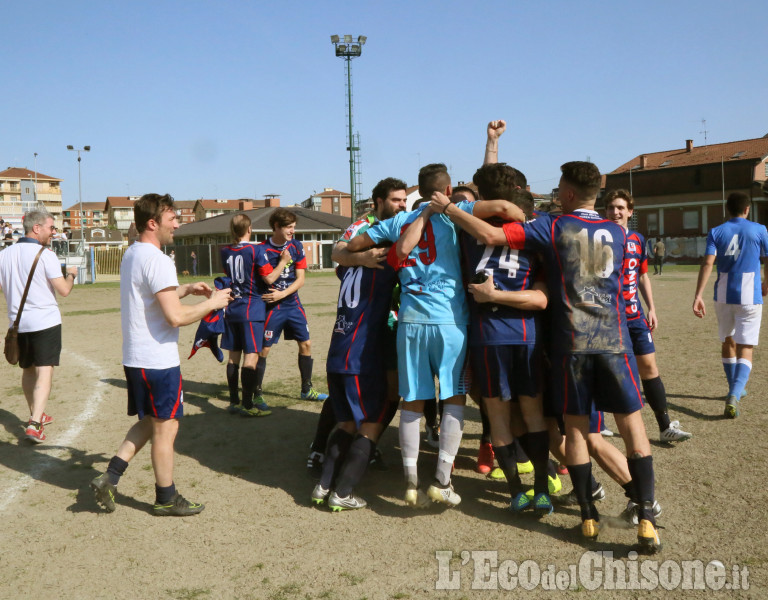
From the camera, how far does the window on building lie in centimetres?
6322

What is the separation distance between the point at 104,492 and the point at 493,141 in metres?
3.83

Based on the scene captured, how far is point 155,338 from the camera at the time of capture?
14.8 feet

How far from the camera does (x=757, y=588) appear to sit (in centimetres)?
339

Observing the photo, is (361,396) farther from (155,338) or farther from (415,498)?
(155,338)

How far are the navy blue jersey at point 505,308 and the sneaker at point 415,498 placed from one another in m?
1.09

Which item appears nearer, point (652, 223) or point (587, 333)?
point (587, 333)

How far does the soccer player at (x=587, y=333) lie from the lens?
396 centimetres

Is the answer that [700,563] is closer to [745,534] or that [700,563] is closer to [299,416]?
[745,534]

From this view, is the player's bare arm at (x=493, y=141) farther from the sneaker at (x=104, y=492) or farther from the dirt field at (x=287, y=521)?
the sneaker at (x=104, y=492)

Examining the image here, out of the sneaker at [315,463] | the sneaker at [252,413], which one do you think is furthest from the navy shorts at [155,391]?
the sneaker at [252,413]

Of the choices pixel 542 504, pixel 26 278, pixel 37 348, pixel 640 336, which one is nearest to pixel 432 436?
pixel 542 504

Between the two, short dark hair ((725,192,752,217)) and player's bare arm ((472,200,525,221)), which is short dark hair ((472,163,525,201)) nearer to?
player's bare arm ((472,200,525,221))

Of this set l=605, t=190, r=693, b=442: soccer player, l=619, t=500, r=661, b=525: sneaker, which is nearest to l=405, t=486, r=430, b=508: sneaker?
l=619, t=500, r=661, b=525: sneaker

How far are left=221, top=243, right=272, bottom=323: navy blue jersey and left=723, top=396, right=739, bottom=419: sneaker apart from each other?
503cm
